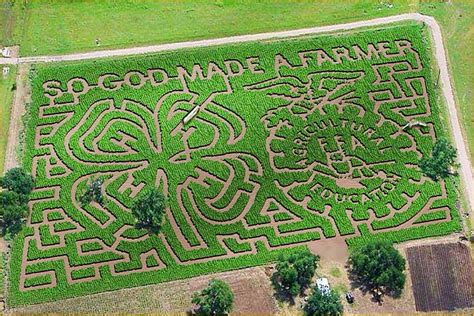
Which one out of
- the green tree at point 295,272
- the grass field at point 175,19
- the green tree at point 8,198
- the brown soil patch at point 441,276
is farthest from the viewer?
the grass field at point 175,19

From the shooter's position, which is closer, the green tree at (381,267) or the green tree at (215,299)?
the green tree at (215,299)

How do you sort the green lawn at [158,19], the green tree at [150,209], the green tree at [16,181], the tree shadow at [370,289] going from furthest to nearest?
the green lawn at [158,19]
the green tree at [16,181]
the green tree at [150,209]
the tree shadow at [370,289]

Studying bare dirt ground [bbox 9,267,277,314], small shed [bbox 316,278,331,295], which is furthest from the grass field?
small shed [bbox 316,278,331,295]

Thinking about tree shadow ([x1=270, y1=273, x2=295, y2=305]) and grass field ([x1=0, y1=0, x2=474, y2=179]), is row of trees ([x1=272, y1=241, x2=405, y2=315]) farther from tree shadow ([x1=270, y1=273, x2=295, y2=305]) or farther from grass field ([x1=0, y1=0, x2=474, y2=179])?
grass field ([x1=0, y1=0, x2=474, y2=179])

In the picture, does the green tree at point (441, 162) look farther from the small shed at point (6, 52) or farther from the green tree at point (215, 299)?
the small shed at point (6, 52)

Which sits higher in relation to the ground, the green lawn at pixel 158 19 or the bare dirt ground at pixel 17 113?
the green lawn at pixel 158 19

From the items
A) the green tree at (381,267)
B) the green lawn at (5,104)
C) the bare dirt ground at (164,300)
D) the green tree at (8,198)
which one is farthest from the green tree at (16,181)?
the green tree at (381,267)
